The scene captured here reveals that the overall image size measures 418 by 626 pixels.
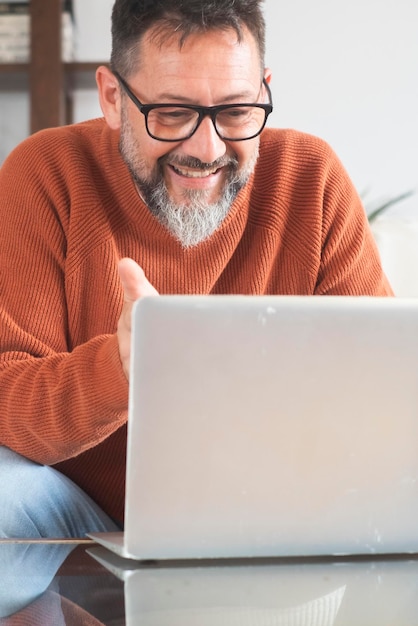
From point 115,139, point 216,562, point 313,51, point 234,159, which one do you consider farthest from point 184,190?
point 313,51

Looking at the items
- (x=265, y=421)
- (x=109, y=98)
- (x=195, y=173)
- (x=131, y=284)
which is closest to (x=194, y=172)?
(x=195, y=173)

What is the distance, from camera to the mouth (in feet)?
4.75

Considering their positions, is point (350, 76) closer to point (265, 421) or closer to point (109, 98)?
point (109, 98)

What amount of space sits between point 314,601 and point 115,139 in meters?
1.00

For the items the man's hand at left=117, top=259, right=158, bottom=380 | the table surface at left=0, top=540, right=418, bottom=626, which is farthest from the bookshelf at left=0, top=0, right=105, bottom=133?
the table surface at left=0, top=540, right=418, bottom=626

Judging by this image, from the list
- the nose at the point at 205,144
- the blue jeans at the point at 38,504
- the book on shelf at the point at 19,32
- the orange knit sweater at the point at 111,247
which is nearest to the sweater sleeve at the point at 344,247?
the orange knit sweater at the point at 111,247

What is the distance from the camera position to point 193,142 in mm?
1397

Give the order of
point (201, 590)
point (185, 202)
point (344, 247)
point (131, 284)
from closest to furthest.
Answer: point (201, 590)
point (131, 284)
point (185, 202)
point (344, 247)

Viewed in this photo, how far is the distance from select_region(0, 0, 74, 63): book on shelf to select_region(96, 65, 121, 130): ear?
1356mm

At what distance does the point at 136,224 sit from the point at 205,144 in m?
0.21

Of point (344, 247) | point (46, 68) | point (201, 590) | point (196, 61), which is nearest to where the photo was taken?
point (201, 590)

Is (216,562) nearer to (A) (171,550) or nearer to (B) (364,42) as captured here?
(A) (171,550)

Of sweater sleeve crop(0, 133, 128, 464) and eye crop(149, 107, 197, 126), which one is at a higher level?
eye crop(149, 107, 197, 126)

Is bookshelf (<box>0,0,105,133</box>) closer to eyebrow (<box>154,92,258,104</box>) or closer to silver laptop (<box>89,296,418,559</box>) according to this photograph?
eyebrow (<box>154,92,258,104</box>)
